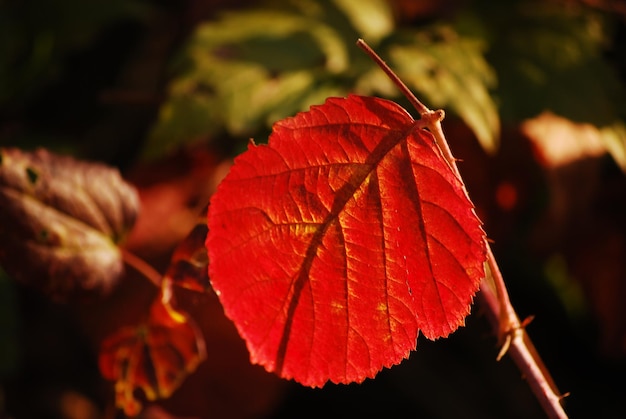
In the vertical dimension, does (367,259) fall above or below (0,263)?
above

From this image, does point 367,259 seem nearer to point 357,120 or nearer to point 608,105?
point 357,120

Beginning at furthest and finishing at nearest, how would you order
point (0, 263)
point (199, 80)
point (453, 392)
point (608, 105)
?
point (453, 392), point (608, 105), point (199, 80), point (0, 263)

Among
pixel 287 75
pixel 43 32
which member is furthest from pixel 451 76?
pixel 43 32

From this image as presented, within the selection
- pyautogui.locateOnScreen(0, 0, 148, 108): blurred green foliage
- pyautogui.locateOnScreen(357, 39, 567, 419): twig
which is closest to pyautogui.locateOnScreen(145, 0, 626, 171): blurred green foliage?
pyautogui.locateOnScreen(0, 0, 148, 108): blurred green foliage

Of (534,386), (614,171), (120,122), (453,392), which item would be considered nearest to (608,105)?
(614,171)

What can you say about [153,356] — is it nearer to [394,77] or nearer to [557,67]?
[394,77]

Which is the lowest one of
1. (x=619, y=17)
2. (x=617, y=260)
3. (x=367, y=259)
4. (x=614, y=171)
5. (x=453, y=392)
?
(x=453, y=392)

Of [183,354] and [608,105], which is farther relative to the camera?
[608,105]
